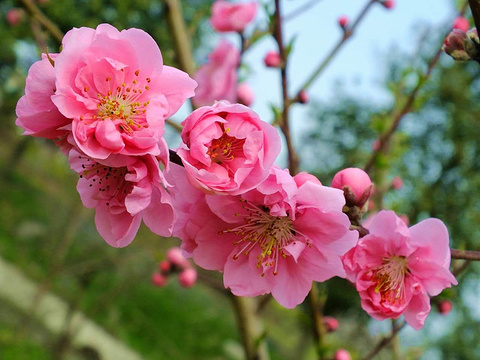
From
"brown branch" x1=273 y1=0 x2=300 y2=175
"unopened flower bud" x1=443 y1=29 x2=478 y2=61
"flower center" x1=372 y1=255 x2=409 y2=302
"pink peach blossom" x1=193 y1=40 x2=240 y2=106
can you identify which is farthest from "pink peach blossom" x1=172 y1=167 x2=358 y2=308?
"pink peach blossom" x1=193 y1=40 x2=240 y2=106

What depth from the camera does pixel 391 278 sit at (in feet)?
2.65

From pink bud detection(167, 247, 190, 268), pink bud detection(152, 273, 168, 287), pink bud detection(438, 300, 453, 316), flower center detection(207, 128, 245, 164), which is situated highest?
flower center detection(207, 128, 245, 164)

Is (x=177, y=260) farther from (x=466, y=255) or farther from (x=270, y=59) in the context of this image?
(x=466, y=255)

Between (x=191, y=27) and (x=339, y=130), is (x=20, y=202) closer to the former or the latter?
(x=339, y=130)

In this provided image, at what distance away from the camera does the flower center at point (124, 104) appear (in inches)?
25.7

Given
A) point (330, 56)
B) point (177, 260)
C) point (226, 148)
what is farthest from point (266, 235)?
point (177, 260)

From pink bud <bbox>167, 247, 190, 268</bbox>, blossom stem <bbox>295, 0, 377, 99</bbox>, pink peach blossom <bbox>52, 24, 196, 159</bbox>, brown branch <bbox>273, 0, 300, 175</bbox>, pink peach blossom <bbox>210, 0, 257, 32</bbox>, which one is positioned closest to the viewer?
pink peach blossom <bbox>52, 24, 196, 159</bbox>

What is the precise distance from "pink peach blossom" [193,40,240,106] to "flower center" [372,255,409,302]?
3.60ft

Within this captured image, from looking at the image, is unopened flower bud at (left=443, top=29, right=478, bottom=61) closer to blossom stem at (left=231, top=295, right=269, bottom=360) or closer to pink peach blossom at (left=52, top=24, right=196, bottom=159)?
pink peach blossom at (left=52, top=24, right=196, bottom=159)

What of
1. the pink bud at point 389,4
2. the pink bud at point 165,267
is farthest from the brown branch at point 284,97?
the pink bud at point 165,267

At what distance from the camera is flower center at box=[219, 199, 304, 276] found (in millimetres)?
745

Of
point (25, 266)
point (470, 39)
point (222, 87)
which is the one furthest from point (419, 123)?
point (470, 39)

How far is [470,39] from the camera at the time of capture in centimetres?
82

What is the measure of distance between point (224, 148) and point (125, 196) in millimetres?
165
